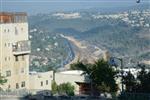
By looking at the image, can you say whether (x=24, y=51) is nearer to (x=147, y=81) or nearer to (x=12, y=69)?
(x=12, y=69)

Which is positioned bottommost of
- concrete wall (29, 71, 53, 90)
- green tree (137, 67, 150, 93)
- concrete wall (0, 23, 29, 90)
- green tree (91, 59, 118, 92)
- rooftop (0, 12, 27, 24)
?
green tree (137, 67, 150, 93)

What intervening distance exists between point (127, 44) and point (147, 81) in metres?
175

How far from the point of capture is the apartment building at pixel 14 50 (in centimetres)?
4503

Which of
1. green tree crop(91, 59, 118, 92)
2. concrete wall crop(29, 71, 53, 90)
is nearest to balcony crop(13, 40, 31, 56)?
concrete wall crop(29, 71, 53, 90)

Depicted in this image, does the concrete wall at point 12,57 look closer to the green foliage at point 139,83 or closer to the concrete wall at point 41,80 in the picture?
the concrete wall at point 41,80

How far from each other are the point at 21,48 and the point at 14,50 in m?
1.19

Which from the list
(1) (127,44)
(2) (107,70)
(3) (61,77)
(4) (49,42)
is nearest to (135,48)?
(1) (127,44)

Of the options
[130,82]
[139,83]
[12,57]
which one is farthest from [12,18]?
[139,83]

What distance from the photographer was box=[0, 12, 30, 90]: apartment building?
45.0 metres

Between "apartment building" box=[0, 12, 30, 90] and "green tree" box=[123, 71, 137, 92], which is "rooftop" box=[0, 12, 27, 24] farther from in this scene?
"green tree" box=[123, 71, 137, 92]

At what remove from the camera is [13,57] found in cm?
4588

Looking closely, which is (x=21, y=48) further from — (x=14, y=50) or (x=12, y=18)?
(x=12, y=18)

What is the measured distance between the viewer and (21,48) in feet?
154

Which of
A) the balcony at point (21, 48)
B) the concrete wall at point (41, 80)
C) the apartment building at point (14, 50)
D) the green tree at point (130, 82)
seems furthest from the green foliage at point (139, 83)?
the concrete wall at point (41, 80)
